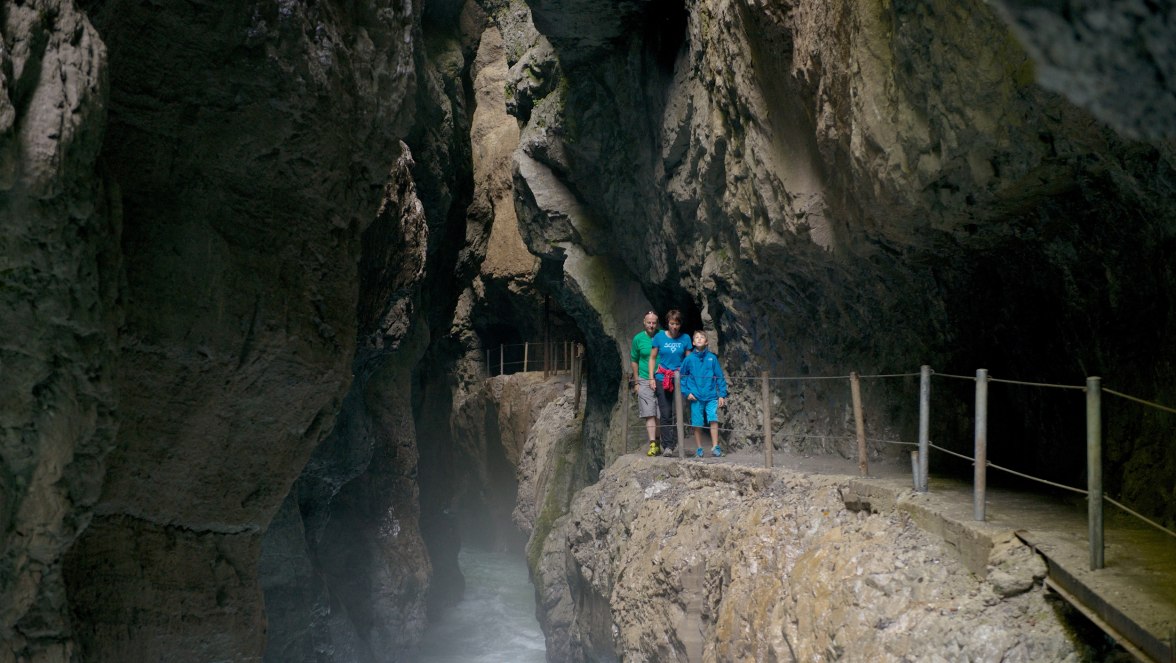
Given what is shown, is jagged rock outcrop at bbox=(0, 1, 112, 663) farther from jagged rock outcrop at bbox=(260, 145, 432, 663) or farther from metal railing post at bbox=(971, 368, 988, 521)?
jagged rock outcrop at bbox=(260, 145, 432, 663)

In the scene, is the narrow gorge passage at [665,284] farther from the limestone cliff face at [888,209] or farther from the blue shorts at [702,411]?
the blue shorts at [702,411]

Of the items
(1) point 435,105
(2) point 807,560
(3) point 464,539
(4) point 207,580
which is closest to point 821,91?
(2) point 807,560

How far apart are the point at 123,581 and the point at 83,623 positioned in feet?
1.68

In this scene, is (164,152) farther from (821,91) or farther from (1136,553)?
(1136,553)

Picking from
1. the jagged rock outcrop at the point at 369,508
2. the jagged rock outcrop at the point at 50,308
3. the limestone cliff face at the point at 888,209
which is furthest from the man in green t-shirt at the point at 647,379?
the jagged rock outcrop at the point at 50,308

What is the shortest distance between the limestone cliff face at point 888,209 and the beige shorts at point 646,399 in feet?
4.37

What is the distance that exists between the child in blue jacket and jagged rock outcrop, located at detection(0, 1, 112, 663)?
5.79 metres

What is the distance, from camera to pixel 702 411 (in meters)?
10.3

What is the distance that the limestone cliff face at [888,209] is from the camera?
15.9 feet

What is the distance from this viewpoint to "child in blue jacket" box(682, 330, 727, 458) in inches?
397

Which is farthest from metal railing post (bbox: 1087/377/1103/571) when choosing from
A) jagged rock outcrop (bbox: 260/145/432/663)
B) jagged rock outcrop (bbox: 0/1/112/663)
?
jagged rock outcrop (bbox: 260/145/432/663)

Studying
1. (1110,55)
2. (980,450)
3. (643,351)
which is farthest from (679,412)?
(1110,55)

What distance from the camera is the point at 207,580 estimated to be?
839 cm

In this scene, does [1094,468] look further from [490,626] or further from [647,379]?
[490,626]
